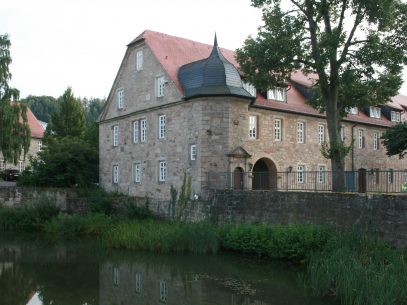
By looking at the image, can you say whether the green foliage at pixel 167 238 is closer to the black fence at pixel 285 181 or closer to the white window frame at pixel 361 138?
the black fence at pixel 285 181

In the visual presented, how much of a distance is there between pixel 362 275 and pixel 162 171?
52.7ft

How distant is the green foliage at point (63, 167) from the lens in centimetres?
2898

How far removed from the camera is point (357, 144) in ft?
103

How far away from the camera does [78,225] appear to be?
23297 millimetres

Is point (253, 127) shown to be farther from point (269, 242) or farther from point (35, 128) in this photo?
point (35, 128)

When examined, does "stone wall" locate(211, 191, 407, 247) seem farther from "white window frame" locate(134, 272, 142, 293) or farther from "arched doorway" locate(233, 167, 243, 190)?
"white window frame" locate(134, 272, 142, 293)

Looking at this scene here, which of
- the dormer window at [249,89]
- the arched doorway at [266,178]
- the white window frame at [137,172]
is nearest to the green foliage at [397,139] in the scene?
the arched doorway at [266,178]

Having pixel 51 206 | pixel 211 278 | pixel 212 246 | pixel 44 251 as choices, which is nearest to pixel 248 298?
pixel 211 278

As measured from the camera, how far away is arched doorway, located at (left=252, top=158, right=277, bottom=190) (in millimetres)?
25086

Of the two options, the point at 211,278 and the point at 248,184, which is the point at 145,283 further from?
the point at 248,184

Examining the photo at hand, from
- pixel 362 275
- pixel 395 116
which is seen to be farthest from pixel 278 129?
pixel 362 275

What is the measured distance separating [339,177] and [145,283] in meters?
8.67

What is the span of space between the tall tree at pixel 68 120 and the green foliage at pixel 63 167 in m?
13.2

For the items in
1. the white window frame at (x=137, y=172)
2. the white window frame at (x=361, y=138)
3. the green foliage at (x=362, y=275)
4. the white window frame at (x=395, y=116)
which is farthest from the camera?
the white window frame at (x=395, y=116)
